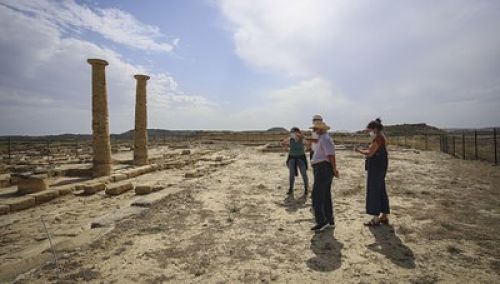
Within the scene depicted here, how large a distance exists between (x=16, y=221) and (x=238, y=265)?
21.8 feet

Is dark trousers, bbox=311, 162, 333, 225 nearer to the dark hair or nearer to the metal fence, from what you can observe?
the dark hair

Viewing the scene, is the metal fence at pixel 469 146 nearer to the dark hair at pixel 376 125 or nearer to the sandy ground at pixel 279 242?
the sandy ground at pixel 279 242

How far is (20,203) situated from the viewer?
27.1 feet

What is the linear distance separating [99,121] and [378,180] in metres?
13.0

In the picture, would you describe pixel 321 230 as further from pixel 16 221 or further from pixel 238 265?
pixel 16 221

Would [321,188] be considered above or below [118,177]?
above

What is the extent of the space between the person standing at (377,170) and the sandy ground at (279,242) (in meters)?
0.37

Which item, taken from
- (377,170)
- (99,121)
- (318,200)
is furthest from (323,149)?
(99,121)

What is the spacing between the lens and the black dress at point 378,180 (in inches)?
203

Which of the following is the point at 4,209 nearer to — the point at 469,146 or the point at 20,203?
the point at 20,203

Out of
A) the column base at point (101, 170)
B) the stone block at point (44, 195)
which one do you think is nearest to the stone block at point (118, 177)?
the column base at point (101, 170)

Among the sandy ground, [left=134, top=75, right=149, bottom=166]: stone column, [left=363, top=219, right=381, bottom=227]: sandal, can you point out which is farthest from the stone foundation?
[left=363, top=219, right=381, bottom=227]: sandal

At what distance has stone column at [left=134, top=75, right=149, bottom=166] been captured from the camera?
663 inches

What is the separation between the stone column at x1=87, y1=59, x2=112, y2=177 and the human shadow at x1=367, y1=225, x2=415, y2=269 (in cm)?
1252
